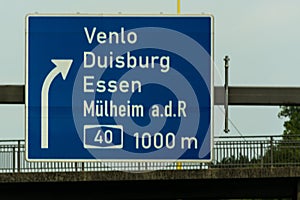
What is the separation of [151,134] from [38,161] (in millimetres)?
1473

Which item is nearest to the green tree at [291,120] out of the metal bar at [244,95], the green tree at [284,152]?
the green tree at [284,152]

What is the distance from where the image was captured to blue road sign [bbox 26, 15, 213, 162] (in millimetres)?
12445

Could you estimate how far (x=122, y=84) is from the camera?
12.6m

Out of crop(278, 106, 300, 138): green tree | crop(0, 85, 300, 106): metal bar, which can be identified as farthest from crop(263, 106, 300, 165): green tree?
crop(278, 106, 300, 138): green tree

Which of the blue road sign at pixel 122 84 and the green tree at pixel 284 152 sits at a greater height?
the blue road sign at pixel 122 84

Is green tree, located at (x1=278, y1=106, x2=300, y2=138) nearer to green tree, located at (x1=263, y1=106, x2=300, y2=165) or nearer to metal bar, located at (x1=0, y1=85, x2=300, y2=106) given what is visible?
green tree, located at (x1=263, y1=106, x2=300, y2=165)

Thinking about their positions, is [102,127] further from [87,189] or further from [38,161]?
[87,189]

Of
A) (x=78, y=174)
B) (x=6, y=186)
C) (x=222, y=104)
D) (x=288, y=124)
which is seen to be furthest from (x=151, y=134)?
(x=288, y=124)

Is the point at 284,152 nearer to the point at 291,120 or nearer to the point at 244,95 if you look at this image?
the point at 244,95

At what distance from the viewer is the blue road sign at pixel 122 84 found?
12445 millimetres

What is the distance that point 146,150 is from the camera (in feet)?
41.4

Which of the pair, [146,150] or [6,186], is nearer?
[146,150]

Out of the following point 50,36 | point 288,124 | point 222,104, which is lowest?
point 288,124

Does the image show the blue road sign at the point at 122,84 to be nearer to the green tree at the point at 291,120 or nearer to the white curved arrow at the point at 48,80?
the white curved arrow at the point at 48,80
